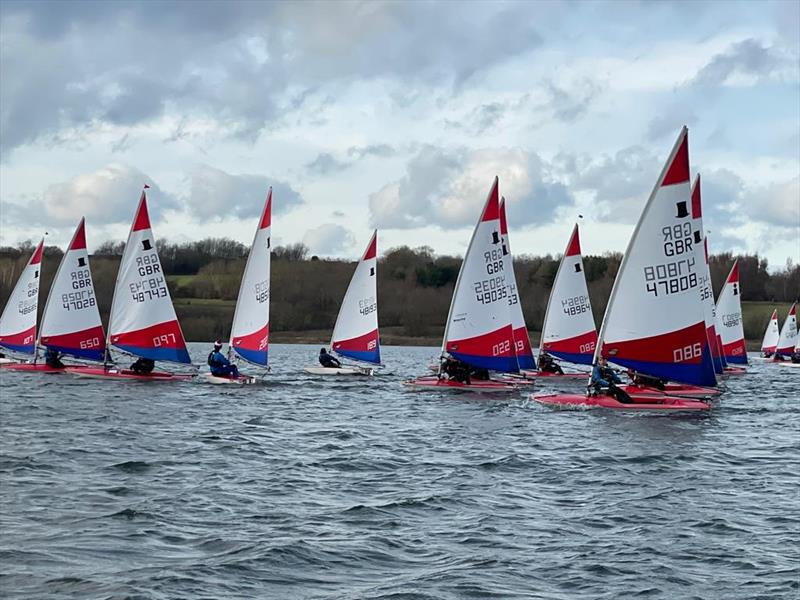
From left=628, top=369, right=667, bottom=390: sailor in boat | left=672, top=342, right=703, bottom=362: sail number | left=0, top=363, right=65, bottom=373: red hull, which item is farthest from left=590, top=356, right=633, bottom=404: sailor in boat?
left=0, top=363, right=65, bottom=373: red hull

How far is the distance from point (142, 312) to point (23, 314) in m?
9.77

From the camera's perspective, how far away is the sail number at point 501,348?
3719 centimetres

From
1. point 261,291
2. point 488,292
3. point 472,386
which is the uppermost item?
point 261,291

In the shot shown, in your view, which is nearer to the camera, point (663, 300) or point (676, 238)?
point (676, 238)

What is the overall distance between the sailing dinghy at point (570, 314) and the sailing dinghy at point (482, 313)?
10974 mm

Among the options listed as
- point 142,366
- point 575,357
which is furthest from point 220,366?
point 575,357

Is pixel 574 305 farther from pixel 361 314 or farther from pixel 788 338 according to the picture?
pixel 788 338

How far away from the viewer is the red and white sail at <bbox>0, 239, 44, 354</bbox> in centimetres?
4619

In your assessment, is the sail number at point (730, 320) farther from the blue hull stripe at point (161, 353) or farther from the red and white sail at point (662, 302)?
the blue hull stripe at point (161, 353)

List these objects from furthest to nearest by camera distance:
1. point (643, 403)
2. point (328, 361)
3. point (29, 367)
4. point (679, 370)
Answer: point (328, 361) < point (29, 367) < point (679, 370) < point (643, 403)

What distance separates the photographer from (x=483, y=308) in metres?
37.0

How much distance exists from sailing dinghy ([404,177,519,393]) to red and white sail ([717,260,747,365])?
26.9m

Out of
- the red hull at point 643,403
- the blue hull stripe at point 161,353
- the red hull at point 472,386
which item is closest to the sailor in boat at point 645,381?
the red hull at point 643,403

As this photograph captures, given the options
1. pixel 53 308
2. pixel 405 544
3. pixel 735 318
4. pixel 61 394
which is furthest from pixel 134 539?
pixel 735 318
